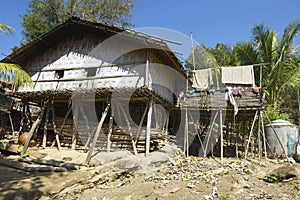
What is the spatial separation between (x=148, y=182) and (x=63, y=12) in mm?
18286

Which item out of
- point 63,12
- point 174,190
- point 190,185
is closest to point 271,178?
point 190,185

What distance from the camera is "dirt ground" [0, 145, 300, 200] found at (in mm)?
6004

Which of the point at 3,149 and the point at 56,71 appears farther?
the point at 56,71

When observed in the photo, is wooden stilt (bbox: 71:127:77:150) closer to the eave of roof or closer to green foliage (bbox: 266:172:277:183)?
the eave of roof

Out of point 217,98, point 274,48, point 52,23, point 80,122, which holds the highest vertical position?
point 52,23

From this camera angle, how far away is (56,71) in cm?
1193

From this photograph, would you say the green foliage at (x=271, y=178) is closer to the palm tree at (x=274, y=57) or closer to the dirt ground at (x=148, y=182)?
the dirt ground at (x=148, y=182)

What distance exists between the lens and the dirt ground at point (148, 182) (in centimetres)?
600

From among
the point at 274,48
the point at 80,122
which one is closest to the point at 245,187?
the point at 80,122

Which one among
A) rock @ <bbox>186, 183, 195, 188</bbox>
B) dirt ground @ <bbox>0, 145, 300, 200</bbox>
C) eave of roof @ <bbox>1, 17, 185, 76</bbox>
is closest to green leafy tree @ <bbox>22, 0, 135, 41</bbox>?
eave of roof @ <bbox>1, 17, 185, 76</bbox>

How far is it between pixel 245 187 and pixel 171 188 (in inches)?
81.5

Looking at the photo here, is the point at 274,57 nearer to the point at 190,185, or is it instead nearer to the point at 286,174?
the point at 286,174

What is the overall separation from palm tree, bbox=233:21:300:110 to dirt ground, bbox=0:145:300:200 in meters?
7.86

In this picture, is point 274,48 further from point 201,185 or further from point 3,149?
point 3,149
